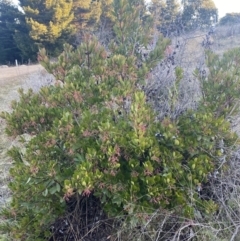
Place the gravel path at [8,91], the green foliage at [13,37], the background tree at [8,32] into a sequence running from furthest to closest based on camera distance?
the background tree at [8,32] → the green foliage at [13,37] → the gravel path at [8,91]

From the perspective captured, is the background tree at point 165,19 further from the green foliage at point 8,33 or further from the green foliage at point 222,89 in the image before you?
the green foliage at point 8,33

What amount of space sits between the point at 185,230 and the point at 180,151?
601 millimetres

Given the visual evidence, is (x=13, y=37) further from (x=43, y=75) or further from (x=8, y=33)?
(x=43, y=75)

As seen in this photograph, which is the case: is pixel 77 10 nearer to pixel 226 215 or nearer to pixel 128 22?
pixel 128 22

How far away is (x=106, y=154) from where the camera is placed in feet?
6.70

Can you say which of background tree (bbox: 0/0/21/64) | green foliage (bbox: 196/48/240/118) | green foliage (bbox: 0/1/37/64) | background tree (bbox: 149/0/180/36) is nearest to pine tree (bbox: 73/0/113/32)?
green foliage (bbox: 0/1/37/64)

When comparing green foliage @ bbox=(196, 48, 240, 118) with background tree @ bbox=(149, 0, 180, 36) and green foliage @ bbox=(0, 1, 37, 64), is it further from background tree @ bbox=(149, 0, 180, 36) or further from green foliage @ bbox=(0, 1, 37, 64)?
green foliage @ bbox=(0, 1, 37, 64)

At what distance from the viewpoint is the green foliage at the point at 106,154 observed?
2.02 meters

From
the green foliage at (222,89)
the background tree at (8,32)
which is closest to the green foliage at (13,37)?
the background tree at (8,32)

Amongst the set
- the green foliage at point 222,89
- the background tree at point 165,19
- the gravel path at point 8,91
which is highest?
the background tree at point 165,19

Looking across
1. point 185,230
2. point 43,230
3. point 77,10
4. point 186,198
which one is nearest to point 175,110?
point 186,198

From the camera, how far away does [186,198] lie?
7.09 feet

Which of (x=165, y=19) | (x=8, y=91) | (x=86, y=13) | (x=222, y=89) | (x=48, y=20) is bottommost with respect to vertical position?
(x=8, y=91)

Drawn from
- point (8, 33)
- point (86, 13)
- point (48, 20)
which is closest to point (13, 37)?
point (8, 33)
